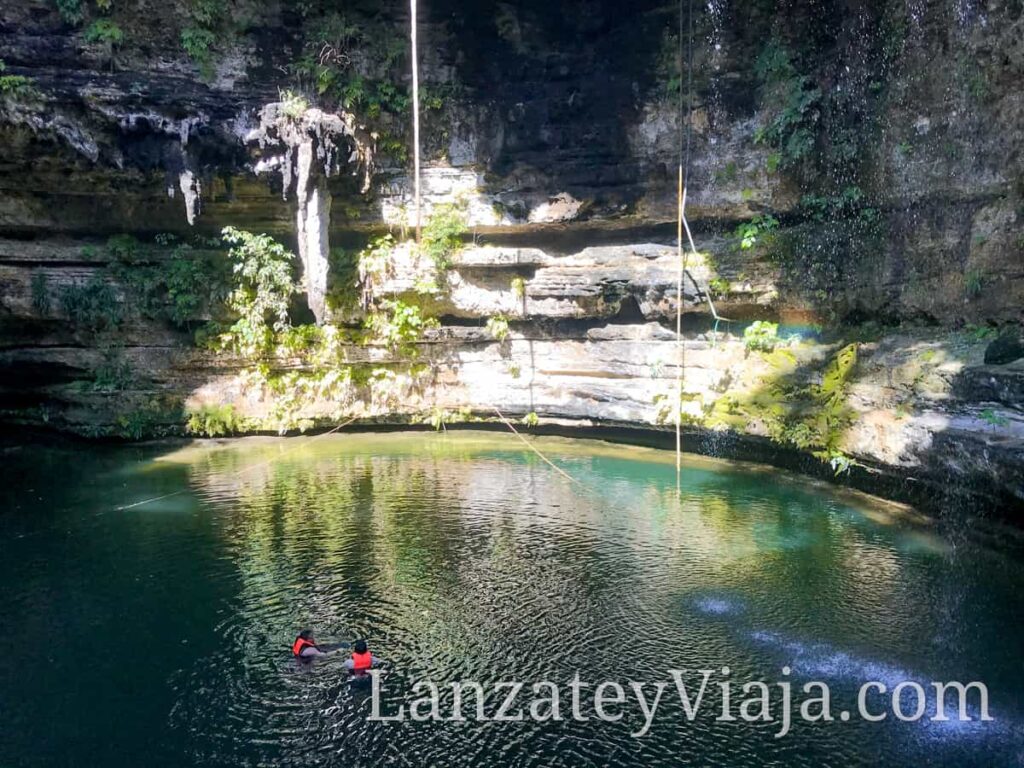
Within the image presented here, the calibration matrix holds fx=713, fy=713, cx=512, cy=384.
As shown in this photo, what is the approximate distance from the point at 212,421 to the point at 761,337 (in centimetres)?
1313

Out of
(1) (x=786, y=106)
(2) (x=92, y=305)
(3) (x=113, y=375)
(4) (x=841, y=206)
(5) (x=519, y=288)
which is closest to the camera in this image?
(4) (x=841, y=206)

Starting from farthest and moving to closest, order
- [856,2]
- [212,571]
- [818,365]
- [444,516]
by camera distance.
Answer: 1. [856,2]
2. [818,365]
3. [444,516]
4. [212,571]

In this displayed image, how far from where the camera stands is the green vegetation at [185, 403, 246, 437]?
17.5 m

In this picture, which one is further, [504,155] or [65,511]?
[504,155]

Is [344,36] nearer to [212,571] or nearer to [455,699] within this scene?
[212,571]

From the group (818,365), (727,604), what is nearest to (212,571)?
(727,604)

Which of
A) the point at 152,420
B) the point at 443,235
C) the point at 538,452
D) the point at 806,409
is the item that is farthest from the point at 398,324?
the point at 806,409

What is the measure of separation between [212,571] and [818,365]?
1164 centimetres

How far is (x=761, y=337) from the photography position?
15.5 metres

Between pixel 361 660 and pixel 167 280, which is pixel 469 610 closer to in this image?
pixel 361 660

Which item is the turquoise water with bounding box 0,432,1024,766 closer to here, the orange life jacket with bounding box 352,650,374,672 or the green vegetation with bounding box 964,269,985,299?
the orange life jacket with bounding box 352,650,374,672

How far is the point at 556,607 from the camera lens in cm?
881


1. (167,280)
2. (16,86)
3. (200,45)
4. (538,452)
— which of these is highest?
(200,45)

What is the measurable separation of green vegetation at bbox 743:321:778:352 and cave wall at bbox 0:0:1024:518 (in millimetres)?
285
